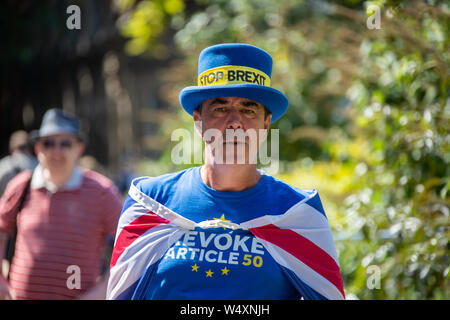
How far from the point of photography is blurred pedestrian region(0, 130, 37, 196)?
5654mm

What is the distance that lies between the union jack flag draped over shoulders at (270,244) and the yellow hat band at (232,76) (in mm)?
552

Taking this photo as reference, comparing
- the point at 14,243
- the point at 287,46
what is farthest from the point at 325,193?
the point at 14,243

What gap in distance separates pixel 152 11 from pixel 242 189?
6941 millimetres

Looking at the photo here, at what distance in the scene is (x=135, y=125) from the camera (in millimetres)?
16422

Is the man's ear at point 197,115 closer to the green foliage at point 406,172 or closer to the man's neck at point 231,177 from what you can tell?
the man's neck at point 231,177

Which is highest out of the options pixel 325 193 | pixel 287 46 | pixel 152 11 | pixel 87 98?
pixel 87 98

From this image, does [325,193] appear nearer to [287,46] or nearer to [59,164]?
[287,46]

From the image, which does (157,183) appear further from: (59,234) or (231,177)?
(59,234)

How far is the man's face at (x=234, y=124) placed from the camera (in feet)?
7.95

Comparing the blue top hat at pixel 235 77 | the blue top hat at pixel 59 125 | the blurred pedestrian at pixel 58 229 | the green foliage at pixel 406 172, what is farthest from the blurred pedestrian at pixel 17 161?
the blue top hat at pixel 235 77

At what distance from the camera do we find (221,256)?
2297mm

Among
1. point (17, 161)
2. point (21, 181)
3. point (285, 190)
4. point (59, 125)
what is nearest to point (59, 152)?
point (59, 125)

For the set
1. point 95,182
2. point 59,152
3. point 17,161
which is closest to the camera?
point 95,182

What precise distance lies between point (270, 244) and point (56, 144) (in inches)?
84.3
